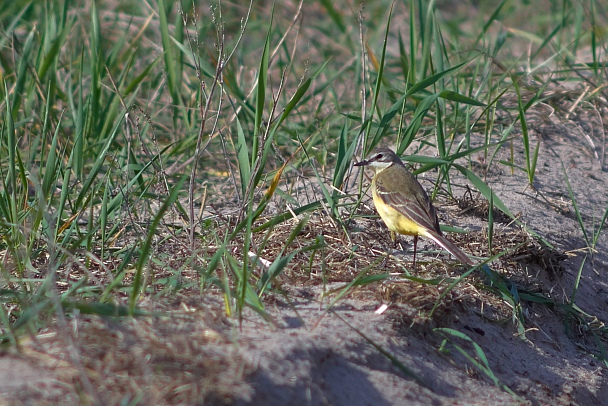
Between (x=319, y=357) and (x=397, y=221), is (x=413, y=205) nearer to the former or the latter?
(x=397, y=221)

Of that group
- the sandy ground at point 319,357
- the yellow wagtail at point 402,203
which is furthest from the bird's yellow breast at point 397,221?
the sandy ground at point 319,357

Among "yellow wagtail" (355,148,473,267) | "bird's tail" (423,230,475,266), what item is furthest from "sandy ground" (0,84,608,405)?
"yellow wagtail" (355,148,473,267)

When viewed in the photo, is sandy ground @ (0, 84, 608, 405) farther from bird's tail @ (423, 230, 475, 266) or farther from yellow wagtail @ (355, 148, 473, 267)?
yellow wagtail @ (355, 148, 473, 267)

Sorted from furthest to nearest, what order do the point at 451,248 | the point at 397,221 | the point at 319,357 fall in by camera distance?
the point at 397,221
the point at 451,248
the point at 319,357

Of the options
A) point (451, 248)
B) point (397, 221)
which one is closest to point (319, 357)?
point (451, 248)

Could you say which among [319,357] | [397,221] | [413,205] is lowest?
[319,357]

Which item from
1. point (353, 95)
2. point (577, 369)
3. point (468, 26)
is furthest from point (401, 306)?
point (468, 26)

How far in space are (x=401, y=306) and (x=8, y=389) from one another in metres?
1.88

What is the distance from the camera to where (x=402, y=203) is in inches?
174

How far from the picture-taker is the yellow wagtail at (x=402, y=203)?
4258 mm

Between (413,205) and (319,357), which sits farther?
(413,205)

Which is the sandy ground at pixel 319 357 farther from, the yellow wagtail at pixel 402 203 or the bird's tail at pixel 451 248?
the yellow wagtail at pixel 402 203

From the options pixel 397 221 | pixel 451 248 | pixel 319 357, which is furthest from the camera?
pixel 397 221

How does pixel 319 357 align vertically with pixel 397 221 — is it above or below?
below
